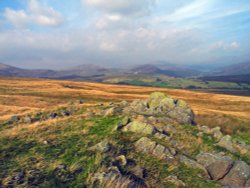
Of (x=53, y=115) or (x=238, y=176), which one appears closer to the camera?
(x=238, y=176)

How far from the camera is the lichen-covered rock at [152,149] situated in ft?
87.2

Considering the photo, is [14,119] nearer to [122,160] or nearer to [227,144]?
[122,160]

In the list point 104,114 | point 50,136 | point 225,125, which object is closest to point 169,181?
point 50,136

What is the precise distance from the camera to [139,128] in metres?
31.6

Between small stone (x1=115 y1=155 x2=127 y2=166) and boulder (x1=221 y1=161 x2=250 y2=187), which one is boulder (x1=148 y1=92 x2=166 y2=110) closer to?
small stone (x1=115 y1=155 x2=127 y2=166)

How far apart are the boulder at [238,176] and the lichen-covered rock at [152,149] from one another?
526 centimetres

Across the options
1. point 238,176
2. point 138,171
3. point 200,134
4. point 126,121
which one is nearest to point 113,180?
point 138,171

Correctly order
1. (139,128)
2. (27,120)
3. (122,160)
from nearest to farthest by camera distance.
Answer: (122,160) < (139,128) < (27,120)

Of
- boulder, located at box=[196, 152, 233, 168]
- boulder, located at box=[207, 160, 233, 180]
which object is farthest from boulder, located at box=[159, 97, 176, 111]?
boulder, located at box=[207, 160, 233, 180]

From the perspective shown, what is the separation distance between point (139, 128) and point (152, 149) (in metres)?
4.68

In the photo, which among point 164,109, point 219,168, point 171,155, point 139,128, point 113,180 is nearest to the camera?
point 113,180

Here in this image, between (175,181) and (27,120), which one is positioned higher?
(27,120)

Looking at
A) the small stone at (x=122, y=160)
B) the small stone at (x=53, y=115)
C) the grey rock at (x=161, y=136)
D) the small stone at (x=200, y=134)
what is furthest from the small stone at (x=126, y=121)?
the small stone at (x=53, y=115)

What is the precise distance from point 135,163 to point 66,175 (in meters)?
6.26
